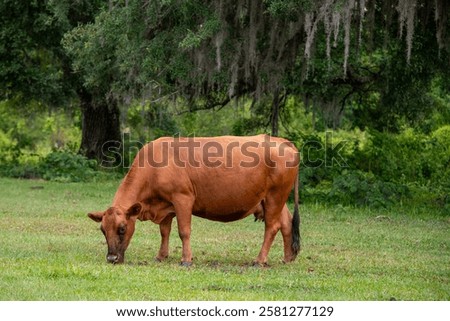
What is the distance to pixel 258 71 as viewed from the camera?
20.4 m

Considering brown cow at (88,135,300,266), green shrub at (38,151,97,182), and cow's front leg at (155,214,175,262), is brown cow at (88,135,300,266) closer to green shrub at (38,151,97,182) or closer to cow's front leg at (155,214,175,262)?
cow's front leg at (155,214,175,262)

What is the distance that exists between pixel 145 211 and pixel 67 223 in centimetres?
485

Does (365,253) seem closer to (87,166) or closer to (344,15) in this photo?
(344,15)

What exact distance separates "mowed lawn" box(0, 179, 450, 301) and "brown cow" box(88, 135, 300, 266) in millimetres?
647

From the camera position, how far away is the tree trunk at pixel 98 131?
99.5 ft

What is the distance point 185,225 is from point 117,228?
89 cm

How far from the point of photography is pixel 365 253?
14.0m

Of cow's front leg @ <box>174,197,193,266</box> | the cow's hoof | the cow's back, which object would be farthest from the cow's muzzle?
the cow's hoof

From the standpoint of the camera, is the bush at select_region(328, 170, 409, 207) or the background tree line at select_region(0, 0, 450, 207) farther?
the bush at select_region(328, 170, 409, 207)

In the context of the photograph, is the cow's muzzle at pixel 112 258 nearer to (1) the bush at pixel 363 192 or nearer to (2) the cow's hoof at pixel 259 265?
(2) the cow's hoof at pixel 259 265

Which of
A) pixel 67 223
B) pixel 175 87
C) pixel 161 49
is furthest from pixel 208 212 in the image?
pixel 175 87

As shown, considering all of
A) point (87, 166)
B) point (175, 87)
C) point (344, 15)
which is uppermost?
point (344, 15)

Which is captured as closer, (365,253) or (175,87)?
(365,253)

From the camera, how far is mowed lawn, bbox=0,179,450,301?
10.2 meters
